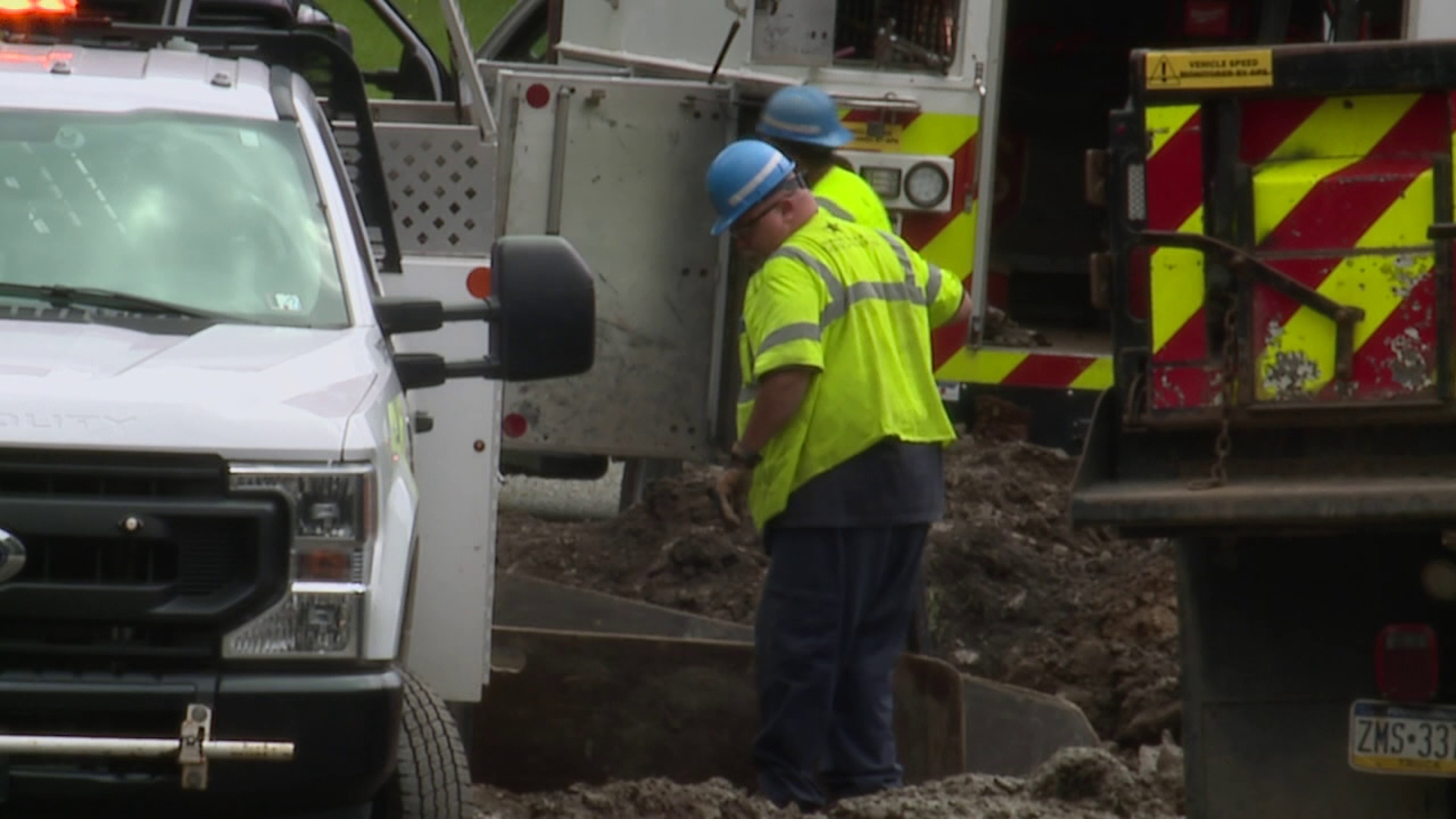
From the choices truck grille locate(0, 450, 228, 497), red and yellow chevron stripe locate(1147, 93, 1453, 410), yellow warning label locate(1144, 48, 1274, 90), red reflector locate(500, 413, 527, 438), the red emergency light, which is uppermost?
yellow warning label locate(1144, 48, 1274, 90)

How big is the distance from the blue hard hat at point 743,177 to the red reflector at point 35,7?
5.84ft

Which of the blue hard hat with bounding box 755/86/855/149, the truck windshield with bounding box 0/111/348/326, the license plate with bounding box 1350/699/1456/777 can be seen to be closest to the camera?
the license plate with bounding box 1350/699/1456/777

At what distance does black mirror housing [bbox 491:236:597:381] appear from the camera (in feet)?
17.8

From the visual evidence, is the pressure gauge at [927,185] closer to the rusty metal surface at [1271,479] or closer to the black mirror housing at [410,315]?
the black mirror housing at [410,315]

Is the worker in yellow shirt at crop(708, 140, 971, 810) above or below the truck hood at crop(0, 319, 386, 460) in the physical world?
below

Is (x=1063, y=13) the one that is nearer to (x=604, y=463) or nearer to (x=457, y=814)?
(x=604, y=463)

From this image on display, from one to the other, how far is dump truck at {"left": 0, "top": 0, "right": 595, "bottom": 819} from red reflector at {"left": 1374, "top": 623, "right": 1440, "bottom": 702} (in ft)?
5.67

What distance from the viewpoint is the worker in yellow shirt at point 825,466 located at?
7090mm

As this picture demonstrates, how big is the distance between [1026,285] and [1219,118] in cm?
778

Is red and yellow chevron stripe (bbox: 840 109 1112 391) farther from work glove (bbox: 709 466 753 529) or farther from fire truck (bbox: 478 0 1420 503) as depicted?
work glove (bbox: 709 466 753 529)

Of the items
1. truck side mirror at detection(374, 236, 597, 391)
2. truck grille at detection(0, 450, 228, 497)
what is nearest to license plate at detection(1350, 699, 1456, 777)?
truck side mirror at detection(374, 236, 597, 391)

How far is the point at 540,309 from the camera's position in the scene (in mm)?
5414

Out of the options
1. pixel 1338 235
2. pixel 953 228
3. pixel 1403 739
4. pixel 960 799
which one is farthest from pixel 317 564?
pixel 953 228

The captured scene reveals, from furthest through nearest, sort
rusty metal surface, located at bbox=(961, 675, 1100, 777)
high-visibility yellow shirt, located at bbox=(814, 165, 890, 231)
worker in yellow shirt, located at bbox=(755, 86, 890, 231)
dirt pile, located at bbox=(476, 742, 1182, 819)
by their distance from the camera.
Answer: worker in yellow shirt, located at bbox=(755, 86, 890, 231), high-visibility yellow shirt, located at bbox=(814, 165, 890, 231), rusty metal surface, located at bbox=(961, 675, 1100, 777), dirt pile, located at bbox=(476, 742, 1182, 819)
